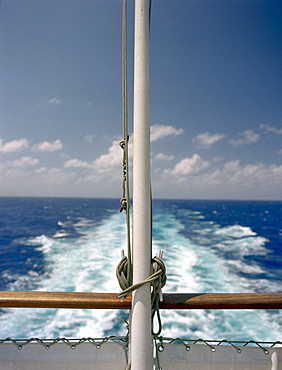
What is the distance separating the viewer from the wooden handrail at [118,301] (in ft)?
1.91

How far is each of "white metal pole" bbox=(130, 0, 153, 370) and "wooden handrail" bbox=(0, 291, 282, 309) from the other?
0.06 meters

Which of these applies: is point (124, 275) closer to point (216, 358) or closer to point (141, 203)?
point (141, 203)

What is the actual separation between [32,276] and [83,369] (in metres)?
4.18

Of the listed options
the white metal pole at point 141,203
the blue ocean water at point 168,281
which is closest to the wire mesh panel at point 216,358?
the white metal pole at point 141,203

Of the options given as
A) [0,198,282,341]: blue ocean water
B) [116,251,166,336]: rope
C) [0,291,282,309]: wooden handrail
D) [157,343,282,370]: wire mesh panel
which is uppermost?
[116,251,166,336]: rope

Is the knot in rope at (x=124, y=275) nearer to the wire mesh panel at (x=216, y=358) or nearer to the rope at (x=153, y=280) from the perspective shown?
the rope at (x=153, y=280)

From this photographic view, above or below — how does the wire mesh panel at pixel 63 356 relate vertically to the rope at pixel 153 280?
below

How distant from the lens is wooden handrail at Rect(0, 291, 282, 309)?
583 millimetres

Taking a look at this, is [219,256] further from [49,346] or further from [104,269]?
[49,346]

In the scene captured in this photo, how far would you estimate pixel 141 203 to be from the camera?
547mm

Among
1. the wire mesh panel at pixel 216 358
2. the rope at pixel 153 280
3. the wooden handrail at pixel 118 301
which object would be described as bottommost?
the wire mesh panel at pixel 216 358

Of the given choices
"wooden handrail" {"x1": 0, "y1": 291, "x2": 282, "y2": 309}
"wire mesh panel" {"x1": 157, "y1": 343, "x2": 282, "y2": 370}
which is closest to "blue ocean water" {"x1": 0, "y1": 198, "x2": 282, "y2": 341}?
"wire mesh panel" {"x1": 157, "y1": 343, "x2": 282, "y2": 370}

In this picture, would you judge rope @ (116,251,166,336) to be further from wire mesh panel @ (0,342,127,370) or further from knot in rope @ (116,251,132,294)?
wire mesh panel @ (0,342,127,370)

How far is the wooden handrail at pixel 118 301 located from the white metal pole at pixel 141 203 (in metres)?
0.06
